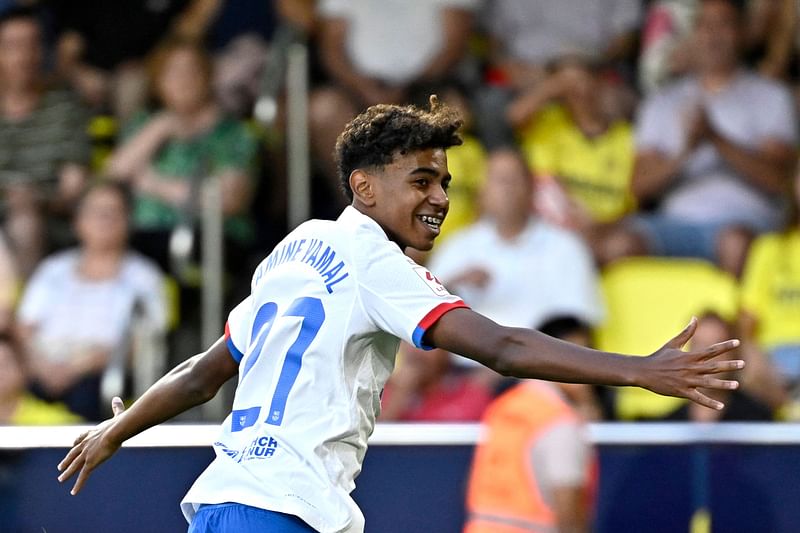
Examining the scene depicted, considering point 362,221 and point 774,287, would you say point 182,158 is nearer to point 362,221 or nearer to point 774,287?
point 774,287

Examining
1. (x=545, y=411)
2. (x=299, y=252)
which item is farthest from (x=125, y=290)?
(x=299, y=252)

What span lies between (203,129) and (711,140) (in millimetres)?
2990

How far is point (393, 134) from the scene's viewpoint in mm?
3719

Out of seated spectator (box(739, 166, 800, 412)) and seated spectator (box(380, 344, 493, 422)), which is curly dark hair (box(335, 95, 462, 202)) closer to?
seated spectator (box(380, 344, 493, 422))

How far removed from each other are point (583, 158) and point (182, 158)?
2360mm

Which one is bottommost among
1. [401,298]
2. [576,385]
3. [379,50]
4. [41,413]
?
[41,413]

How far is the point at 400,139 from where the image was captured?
3.71m

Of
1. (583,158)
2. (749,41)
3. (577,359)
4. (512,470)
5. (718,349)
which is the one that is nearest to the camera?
(718,349)

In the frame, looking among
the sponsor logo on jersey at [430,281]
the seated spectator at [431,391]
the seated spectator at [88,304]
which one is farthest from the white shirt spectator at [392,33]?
the sponsor logo on jersey at [430,281]

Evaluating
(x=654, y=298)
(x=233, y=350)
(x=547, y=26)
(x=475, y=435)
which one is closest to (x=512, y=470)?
(x=475, y=435)

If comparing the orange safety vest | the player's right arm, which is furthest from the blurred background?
the player's right arm

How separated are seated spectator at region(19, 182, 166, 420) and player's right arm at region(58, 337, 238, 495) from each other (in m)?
3.40

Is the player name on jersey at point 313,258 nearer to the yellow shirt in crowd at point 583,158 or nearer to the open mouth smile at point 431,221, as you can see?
the open mouth smile at point 431,221

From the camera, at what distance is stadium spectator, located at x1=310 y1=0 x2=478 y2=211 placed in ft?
26.9
